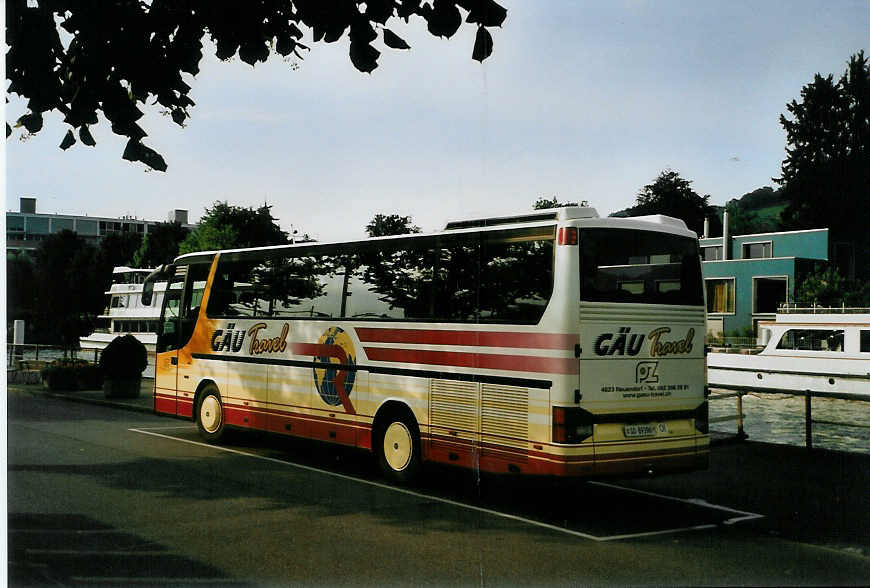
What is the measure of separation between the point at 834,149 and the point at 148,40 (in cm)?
706

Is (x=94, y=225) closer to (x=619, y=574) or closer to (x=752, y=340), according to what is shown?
(x=619, y=574)

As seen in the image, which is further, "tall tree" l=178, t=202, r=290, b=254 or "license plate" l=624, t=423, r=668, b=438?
"tall tree" l=178, t=202, r=290, b=254

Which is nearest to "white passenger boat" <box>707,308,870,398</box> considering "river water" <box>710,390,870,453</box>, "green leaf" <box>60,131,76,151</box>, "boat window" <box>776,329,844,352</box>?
"boat window" <box>776,329,844,352</box>

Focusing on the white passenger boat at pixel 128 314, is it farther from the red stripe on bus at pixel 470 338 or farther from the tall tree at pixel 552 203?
the tall tree at pixel 552 203

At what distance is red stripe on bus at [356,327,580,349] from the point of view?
335 inches

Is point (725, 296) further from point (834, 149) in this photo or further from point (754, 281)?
point (834, 149)

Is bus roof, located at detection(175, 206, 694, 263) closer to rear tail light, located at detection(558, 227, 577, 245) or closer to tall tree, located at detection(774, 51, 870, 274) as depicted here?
rear tail light, located at detection(558, 227, 577, 245)

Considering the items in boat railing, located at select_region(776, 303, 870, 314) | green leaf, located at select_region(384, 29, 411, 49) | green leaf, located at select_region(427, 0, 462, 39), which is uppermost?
green leaf, located at select_region(427, 0, 462, 39)

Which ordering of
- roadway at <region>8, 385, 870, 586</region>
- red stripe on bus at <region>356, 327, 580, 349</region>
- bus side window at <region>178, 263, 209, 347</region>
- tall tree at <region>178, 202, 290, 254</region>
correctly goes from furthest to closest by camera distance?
bus side window at <region>178, 263, 209, 347</region>, tall tree at <region>178, 202, 290, 254</region>, red stripe on bus at <region>356, 327, 580, 349</region>, roadway at <region>8, 385, 870, 586</region>

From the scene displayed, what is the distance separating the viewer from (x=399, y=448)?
10219mm

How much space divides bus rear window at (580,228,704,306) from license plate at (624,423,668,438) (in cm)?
127

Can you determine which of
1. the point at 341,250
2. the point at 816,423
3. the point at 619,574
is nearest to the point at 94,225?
the point at 341,250

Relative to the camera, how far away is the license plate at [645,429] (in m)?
8.69

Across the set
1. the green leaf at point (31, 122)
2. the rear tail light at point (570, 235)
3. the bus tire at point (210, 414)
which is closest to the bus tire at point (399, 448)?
the rear tail light at point (570, 235)
